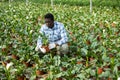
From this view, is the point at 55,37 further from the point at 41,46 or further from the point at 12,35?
the point at 12,35

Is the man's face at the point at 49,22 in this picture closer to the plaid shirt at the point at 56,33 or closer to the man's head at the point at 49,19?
the man's head at the point at 49,19

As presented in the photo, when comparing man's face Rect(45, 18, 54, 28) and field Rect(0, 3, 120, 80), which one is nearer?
field Rect(0, 3, 120, 80)

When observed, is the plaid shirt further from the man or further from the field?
the field

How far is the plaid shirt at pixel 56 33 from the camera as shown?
6.74 meters

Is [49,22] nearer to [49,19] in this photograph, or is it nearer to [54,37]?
[49,19]

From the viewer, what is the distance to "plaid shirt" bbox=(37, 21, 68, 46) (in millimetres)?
6739

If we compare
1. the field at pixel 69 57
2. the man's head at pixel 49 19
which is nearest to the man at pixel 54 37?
the man's head at pixel 49 19

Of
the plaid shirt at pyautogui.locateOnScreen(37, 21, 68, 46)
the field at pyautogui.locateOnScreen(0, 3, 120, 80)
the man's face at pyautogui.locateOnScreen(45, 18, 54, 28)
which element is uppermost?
the man's face at pyautogui.locateOnScreen(45, 18, 54, 28)

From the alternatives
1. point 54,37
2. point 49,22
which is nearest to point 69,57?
point 54,37

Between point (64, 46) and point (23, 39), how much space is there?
1.64 m

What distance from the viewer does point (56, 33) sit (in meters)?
6.88

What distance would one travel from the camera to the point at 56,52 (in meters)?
6.71

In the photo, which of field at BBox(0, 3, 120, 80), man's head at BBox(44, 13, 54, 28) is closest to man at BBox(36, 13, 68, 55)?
man's head at BBox(44, 13, 54, 28)

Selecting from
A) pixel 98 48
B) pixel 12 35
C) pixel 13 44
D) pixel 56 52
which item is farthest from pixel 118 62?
pixel 12 35
